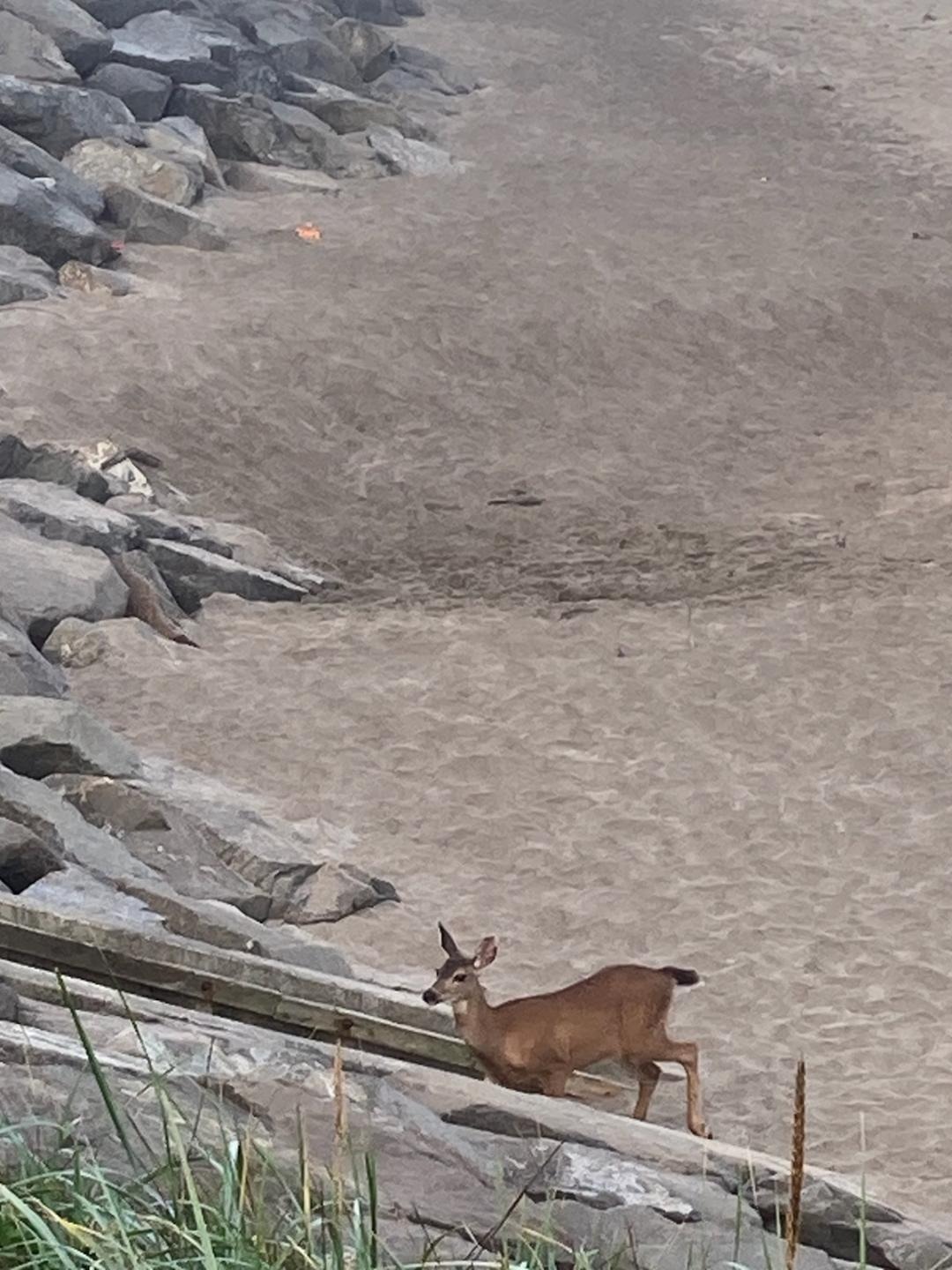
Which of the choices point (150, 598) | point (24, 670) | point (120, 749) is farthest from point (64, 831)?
point (150, 598)

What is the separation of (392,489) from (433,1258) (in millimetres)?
8885

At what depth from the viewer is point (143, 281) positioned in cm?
1359

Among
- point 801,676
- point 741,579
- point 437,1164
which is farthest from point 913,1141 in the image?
point 741,579

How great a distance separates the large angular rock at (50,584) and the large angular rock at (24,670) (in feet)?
1.21

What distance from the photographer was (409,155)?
54.6 feet

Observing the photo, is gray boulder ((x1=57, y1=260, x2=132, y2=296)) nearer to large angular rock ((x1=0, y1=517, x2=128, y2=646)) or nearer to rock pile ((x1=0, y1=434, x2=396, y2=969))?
rock pile ((x1=0, y1=434, x2=396, y2=969))

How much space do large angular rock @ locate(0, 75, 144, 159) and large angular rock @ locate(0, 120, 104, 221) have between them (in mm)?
656

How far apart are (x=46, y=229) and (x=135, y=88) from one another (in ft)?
9.89

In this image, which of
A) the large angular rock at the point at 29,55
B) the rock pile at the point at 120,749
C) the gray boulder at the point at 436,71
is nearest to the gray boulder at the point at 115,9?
the large angular rock at the point at 29,55

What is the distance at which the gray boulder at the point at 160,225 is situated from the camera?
1433 cm

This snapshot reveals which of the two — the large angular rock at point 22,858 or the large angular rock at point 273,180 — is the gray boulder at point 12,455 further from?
the large angular rock at point 273,180

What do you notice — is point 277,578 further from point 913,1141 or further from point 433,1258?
point 433,1258

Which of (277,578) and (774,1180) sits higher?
(774,1180)

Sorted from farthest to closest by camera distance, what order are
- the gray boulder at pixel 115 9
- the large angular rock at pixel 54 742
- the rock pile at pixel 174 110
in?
the gray boulder at pixel 115 9, the rock pile at pixel 174 110, the large angular rock at pixel 54 742
